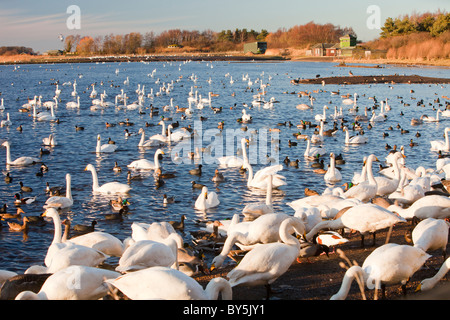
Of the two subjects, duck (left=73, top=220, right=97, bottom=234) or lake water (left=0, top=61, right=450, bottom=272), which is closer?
duck (left=73, top=220, right=97, bottom=234)

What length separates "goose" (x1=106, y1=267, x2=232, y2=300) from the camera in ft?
21.8

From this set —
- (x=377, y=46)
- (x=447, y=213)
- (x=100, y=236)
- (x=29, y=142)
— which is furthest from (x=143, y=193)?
(x=377, y=46)

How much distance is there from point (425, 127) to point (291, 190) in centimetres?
1853

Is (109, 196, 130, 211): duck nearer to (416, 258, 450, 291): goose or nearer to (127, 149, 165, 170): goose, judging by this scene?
(127, 149, 165, 170): goose

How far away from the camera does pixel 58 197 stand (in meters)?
15.9

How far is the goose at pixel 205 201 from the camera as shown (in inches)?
611

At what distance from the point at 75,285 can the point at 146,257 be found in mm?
1529

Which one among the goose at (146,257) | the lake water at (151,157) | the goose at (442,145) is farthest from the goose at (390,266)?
the goose at (442,145)

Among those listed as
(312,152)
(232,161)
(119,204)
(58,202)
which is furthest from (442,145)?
(58,202)

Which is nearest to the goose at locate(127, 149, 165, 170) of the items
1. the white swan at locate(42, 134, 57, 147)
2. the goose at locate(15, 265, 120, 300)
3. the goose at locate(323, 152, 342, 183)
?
the goose at locate(323, 152, 342, 183)

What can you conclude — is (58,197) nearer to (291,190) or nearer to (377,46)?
(291,190)

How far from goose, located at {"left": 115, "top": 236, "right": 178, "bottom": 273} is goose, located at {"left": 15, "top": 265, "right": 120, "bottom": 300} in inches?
29.8

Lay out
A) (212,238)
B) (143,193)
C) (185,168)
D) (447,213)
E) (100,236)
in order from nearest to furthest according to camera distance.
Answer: (100,236) < (447,213) < (212,238) < (143,193) < (185,168)

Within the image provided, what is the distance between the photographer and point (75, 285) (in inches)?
283
